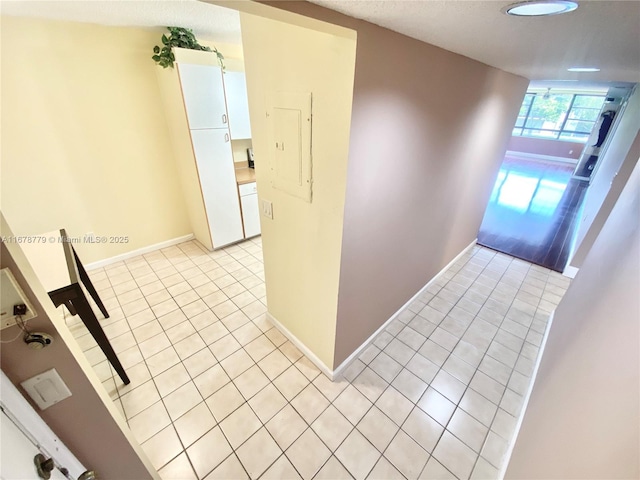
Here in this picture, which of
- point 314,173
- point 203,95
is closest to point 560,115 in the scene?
point 203,95

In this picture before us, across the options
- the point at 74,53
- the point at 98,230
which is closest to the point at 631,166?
the point at 74,53

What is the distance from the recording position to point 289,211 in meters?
1.66

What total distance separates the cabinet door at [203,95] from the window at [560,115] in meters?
8.49

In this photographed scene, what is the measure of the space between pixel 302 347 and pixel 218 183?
2.06m

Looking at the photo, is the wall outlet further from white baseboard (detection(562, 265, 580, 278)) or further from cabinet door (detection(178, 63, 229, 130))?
white baseboard (detection(562, 265, 580, 278))

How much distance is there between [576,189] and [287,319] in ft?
24.1

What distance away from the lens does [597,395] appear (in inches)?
30.3

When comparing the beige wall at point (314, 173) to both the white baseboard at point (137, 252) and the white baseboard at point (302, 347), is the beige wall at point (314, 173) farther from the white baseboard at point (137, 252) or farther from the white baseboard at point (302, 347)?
the white baseboard at point (137, 252)

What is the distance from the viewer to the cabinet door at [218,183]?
2852 millimetres

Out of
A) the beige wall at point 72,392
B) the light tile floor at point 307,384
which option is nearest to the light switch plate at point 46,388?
the beige wall at point 72,392

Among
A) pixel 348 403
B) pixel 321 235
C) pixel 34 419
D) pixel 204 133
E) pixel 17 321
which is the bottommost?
pixel 348 403

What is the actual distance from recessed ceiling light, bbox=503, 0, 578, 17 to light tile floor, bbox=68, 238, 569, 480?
204 cm

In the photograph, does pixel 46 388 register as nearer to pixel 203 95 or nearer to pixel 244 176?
pixel 203 95

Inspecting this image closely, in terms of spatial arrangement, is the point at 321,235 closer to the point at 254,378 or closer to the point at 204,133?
the point at 254,378
